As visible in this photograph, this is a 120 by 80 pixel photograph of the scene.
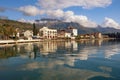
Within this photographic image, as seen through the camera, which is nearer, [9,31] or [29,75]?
[29,75]

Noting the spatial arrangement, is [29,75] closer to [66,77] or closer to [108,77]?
[66,77]

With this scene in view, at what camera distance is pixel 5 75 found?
81.0 feet

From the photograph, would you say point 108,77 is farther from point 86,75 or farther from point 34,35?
point 34,35

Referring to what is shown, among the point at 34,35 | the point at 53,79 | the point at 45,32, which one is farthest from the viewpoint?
the point at 45,32

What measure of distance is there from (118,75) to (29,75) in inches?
367

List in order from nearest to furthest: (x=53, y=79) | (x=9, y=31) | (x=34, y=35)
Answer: (x=53, y=79) → (x=9, y=31) → (x=34, y=35)

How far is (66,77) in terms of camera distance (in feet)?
77.0

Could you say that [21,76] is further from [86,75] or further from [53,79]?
[86,75]

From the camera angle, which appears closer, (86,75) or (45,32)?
(86,75)

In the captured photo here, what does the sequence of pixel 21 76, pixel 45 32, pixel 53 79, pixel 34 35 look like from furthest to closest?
pixel 45 32 → pixel 34 35 → pixel 21 76 → pixel 53 79

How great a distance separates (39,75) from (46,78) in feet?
5.61

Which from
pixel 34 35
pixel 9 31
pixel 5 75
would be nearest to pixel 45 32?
pixel 34 35

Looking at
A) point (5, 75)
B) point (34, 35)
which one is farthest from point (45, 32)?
point (5, 75)

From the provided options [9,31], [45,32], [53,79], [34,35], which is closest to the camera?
[53,79]
